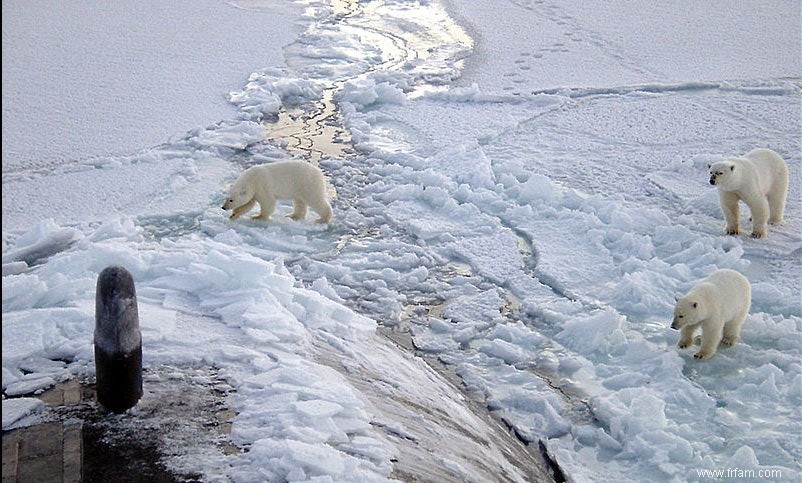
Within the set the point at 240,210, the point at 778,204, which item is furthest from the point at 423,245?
the point at 778,204

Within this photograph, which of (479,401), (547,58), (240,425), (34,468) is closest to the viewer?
(34,468)

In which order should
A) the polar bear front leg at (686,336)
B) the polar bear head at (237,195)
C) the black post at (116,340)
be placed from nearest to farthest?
the black post at (116,340) < the polar bear front leg at (686,336) < the polar bear head at (237,195)

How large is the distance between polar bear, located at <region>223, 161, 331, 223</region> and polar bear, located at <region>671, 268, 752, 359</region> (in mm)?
2840

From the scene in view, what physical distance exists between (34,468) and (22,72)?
787cm

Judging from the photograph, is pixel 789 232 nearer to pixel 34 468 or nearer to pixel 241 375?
pixel 241 375

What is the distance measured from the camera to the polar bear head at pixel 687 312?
191 inches

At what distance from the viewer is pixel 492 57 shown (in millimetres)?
11961

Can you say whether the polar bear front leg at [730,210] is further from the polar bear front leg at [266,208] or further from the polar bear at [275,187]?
the polar bear front leg at [266,208]

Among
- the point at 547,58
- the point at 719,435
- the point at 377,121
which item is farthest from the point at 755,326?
the point at 547,58

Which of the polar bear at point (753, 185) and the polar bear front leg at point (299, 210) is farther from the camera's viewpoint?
the polar bear front leg at point (299, 210)

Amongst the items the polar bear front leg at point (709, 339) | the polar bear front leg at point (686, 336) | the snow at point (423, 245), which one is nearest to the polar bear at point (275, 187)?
the snow at point (423, 245)

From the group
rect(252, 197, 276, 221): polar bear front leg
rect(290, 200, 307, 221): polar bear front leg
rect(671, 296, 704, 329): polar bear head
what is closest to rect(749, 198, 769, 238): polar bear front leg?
rect(671, 296, 704, 329): polar bear head

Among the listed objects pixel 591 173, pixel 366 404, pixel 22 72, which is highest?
pixel 366 404

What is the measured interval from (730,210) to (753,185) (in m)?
0.26
